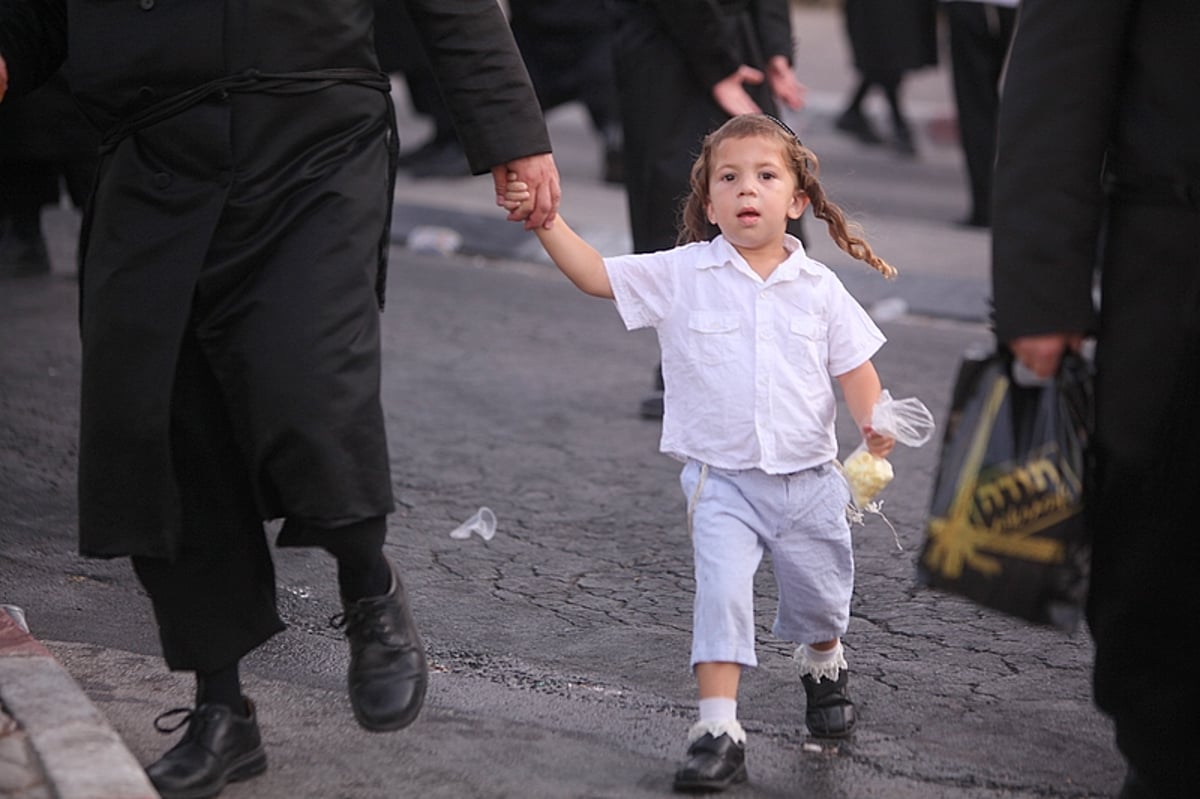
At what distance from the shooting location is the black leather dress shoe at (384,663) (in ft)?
11.0

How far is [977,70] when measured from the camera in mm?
9344

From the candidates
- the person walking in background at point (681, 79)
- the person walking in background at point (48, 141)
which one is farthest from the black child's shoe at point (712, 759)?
the person walking in background at point (48, 141)

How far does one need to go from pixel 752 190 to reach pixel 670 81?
244 cm

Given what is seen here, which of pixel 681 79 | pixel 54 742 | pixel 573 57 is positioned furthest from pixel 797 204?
pixel 573 57

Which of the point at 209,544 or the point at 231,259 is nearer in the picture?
the point at 231,259

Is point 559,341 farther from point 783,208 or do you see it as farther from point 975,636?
point 783,208

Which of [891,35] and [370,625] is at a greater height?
[370,625]

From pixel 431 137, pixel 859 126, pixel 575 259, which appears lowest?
pixel 859 126

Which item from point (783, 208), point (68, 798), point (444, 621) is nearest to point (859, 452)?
point (783, 208)

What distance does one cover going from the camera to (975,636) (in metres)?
4.33

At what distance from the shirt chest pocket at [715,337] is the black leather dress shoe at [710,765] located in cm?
70

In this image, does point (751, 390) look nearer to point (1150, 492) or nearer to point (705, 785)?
point (705, 785)

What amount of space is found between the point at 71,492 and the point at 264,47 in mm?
2442

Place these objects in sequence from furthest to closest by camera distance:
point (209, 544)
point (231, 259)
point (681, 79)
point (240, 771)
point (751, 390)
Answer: point (681, 79) → point (751, 390) → point (240, 771) → point (209, 544) → point (231, 259)
